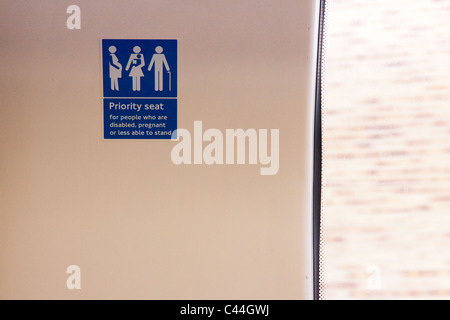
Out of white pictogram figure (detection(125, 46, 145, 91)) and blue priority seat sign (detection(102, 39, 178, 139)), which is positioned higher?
white pictogram figure (detection(125, 46, 145, 91))

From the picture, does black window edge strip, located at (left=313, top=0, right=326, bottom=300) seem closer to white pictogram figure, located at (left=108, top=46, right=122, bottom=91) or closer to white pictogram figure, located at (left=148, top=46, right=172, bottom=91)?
white pictogram figure, located at (left=148, top=46, right=172, bottom=91)

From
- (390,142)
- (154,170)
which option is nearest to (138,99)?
(154,170)

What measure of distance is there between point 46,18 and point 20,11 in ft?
0.40

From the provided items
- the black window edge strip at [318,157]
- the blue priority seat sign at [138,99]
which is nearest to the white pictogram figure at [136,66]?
the blue priority seat sign at [138,99]

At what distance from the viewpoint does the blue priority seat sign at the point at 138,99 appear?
1.91 metres

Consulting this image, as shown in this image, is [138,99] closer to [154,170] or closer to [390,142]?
[154,170]

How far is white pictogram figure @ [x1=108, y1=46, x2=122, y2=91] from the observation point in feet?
6.25

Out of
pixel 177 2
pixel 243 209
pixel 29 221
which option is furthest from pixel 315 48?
pixel 29 221

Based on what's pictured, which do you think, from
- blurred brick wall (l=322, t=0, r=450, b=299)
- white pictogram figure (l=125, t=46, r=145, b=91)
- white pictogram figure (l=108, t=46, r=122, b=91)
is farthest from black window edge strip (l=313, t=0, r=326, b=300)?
white pictogram figure (l=108, t=46, r=122, b=91)

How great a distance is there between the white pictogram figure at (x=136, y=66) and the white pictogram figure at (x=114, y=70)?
39 millimetres

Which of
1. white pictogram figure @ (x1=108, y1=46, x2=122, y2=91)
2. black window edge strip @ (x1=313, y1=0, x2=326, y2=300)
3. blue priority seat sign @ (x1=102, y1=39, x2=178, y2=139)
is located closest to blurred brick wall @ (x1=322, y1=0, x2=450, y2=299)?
black window edge strip @ (x1=313, y1=0, x2=326, y2=300)

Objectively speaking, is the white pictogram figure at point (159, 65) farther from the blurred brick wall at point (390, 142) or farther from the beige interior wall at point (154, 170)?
the blurred brick wall at point (390, 142)

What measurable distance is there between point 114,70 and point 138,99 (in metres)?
0.17

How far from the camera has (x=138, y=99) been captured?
1919mm
